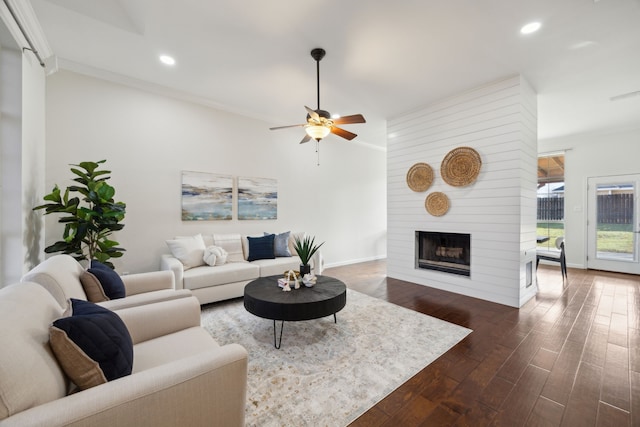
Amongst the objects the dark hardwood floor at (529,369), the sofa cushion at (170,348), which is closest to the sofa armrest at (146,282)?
the sofa cushion at (170,348)

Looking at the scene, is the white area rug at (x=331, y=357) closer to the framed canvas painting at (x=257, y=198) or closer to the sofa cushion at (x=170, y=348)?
the sofa cushion at (x=170, y=348)

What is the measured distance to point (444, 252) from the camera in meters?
4.39

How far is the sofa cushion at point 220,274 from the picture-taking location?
10.5 feet

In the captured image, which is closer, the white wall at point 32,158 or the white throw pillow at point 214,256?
the white wall at point 32,158

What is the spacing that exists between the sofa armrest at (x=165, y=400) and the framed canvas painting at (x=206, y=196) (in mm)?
3355

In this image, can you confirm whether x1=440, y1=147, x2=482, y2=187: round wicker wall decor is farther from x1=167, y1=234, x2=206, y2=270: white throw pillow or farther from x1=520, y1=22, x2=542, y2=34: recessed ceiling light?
x1=167, y1=234, x2=206, y2=270: white throw pillow

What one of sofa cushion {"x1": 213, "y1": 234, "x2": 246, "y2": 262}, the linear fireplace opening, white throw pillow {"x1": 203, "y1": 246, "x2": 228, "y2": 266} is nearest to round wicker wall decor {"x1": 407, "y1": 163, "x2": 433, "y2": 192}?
the linear fireplace opening

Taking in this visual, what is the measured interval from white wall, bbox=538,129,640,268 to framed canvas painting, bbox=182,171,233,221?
294 inches

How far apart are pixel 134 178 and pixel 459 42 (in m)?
4.44

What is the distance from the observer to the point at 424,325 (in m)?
2.88

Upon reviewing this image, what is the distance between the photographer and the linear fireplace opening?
4.13 meters

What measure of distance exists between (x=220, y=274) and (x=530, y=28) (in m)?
4.42

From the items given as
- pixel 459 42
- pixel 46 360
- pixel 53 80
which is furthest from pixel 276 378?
pixel 53 80

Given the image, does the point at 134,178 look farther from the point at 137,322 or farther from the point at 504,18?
the point at 504,18
